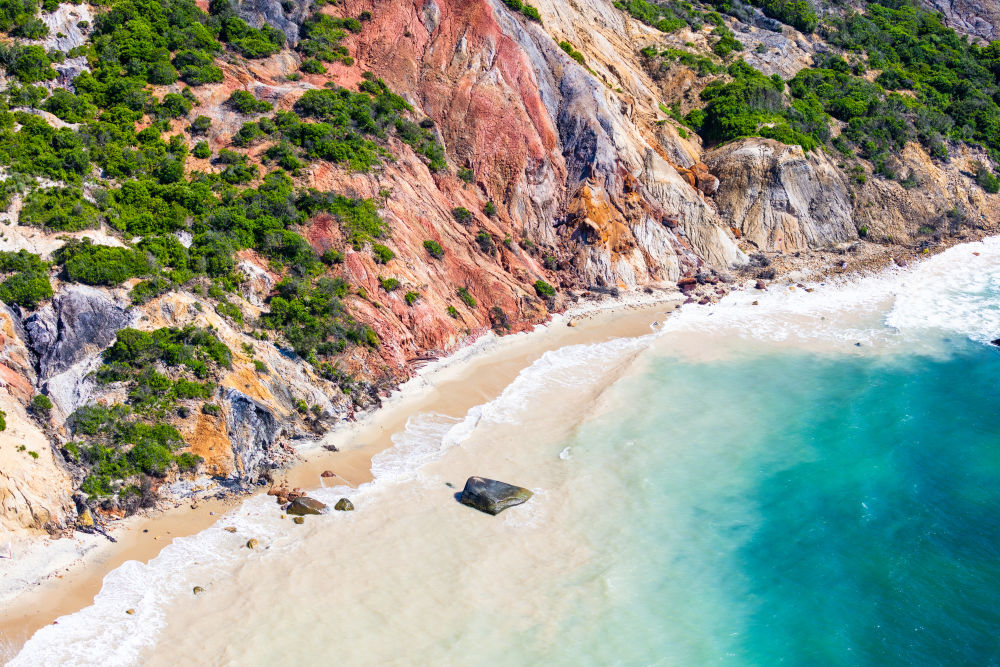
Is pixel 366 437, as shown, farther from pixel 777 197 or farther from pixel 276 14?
pixel 777 197

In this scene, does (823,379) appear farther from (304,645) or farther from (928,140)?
(928,140)

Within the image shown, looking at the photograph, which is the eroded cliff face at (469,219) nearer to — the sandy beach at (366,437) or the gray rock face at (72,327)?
the gray rock face at (72,327)

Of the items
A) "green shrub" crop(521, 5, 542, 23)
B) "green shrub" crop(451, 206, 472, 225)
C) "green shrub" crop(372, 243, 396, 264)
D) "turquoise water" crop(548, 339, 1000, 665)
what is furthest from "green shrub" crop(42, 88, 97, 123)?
"green shrub" crop(521, 5, 542, 23)

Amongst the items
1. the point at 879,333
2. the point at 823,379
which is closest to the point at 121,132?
the point at 823,379

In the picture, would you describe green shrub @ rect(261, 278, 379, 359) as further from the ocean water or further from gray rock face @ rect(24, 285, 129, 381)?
gray rock face @ rect(24, 285, 129, 381)

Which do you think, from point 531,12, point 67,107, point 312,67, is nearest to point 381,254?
point 312,67

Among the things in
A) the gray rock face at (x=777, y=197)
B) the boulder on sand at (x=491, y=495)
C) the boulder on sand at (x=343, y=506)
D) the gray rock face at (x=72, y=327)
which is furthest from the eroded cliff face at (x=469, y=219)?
the boulder on sand at (x=491, y=495)

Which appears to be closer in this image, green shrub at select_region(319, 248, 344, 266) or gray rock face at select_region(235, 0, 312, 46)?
green shrub at select_region(319, 248, 344, 266)

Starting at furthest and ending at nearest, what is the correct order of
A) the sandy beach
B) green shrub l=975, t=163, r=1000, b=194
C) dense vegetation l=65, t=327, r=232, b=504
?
1. green shrub l=975, t=163, r=1000, b=194
2. dense vegetation l=65, t=327, r=232, b=504
3. the sandy beach
